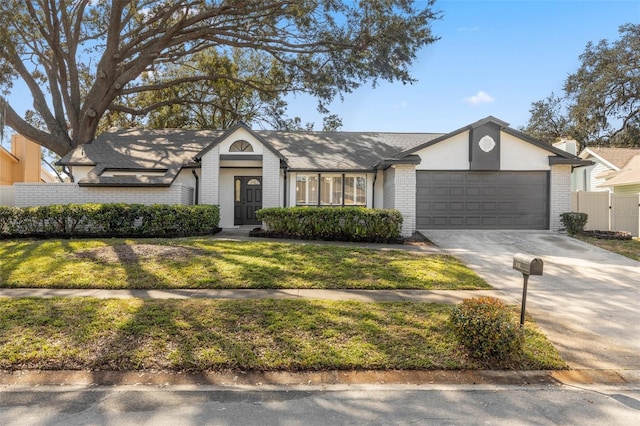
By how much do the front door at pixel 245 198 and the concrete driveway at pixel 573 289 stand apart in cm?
766

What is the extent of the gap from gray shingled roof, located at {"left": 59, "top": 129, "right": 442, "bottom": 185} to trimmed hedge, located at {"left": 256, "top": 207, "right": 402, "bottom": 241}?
12.2 ft

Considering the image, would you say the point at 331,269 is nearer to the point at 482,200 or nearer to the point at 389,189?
the point at 389,189

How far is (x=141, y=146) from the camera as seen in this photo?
17.6 m

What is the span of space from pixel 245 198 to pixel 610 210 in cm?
1555

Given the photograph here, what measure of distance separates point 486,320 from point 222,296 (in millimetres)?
4154

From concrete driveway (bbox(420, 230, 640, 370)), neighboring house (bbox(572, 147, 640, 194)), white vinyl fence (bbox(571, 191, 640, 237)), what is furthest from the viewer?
neighboring house (bbox(572, 147, 640, 194))

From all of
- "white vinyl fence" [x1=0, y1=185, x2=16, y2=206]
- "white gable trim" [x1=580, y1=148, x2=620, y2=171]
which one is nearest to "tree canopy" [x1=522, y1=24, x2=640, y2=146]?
"white gable trim" [x1=580, y1=148, x2=620, y2=171]

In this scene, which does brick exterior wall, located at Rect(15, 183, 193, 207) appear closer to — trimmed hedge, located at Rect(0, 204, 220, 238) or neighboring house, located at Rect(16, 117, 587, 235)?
neighboring house, located at Rect(16, 117, 587, 235)

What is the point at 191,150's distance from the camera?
1731 cm

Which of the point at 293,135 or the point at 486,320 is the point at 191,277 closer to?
the point at 486,320

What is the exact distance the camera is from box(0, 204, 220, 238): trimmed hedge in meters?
11.7

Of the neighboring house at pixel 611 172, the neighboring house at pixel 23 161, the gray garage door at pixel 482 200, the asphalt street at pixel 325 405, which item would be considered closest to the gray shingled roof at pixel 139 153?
the gray garage door at pixel 482 200

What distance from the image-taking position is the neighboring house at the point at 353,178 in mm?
14102

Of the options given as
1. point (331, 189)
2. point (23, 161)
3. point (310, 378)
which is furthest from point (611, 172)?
point (23, 161)
